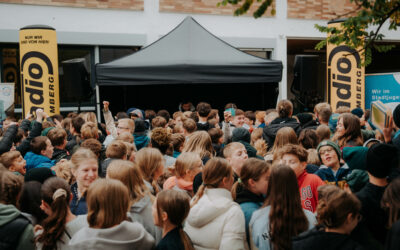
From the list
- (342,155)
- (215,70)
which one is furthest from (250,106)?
(342,155)

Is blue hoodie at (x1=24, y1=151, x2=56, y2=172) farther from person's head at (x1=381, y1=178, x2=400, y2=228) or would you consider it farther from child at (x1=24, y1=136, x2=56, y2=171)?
person's head at (x1=381, y1=178, x2=400, y2=228)

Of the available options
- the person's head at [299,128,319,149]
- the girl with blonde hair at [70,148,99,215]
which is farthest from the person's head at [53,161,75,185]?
the person's head at [299,128,319,149]

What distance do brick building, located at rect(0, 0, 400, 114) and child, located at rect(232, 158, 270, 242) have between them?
32.4 feet

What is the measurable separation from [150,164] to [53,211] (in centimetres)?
115

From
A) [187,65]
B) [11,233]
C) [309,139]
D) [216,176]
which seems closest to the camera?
[11,233]

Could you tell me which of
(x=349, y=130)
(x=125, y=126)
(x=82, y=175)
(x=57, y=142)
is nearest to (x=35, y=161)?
(x=57, y=142)

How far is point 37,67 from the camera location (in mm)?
9812

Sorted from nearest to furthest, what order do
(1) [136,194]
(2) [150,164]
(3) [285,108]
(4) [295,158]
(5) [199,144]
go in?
(1) [136,194] → (4) [295,158] → (2) [150,164] → (5) [199,144] → (3) [285,108]

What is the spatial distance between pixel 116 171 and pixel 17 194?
72cm

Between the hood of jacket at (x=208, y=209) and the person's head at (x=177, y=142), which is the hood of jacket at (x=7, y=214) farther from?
the person's head at (x=177, y=142)

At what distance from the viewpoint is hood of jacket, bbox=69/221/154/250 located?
100 inches

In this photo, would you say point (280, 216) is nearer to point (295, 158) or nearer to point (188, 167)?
point (295, 158)

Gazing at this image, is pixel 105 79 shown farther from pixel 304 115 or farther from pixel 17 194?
pixel 17 194

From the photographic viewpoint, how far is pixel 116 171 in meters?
3.29
